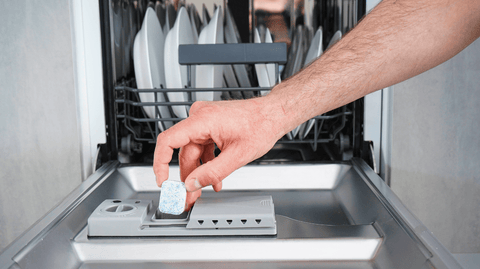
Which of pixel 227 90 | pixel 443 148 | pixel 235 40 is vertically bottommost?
pixel 443 148

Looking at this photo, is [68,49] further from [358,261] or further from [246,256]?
[358,261]

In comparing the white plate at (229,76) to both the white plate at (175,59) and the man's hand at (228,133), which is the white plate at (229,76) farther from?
the man's hand at (228,133)

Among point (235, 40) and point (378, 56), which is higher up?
point (235, 40)

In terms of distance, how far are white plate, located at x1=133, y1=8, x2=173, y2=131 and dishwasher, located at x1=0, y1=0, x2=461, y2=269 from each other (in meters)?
0.05

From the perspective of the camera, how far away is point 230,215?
66 centimetres

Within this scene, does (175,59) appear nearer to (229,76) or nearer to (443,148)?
(229,76)

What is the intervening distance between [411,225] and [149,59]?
2.34 ft

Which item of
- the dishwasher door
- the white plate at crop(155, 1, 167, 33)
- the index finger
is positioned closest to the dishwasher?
the dishwasher door

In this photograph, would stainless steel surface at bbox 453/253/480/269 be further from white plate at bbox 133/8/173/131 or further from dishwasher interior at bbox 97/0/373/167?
white plate at bbox 133/8/173/131

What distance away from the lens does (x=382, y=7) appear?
2.26 feet

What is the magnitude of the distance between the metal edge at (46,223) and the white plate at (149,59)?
25 cm

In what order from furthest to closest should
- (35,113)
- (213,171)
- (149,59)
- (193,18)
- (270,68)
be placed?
(193,18)
(270,68)
(149,59)
(35,113)
(213,171)

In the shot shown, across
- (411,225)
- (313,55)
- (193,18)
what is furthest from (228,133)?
(193,18)

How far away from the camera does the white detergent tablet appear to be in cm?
64
